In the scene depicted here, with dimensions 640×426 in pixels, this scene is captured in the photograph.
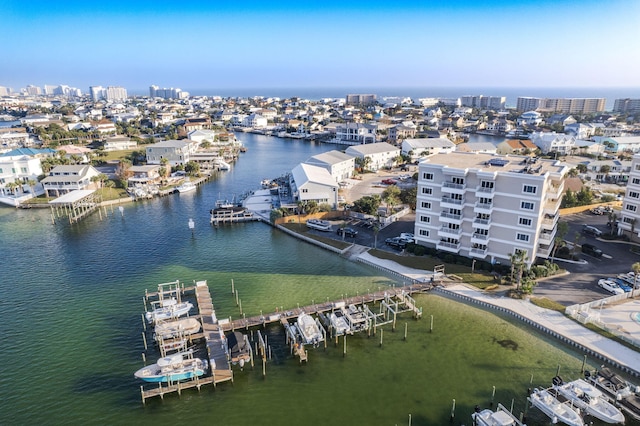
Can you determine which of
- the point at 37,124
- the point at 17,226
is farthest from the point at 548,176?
the point at 37,124

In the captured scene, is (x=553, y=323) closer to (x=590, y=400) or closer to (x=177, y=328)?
(x=590, y=400)

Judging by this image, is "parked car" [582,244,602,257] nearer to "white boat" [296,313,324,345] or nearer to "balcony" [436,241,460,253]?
"balcony" [436,241,460,253]

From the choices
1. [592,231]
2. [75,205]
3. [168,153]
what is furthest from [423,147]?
[75,205]

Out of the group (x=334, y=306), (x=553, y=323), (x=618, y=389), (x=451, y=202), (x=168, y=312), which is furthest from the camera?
(x=451, y=202)

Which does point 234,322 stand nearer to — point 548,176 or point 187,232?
point 187,232

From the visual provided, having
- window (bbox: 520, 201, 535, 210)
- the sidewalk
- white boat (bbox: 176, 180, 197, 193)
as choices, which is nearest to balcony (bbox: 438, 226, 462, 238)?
the sidewalk

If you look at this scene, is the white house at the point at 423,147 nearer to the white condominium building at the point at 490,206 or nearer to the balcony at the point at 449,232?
the white condominium building at the point at 490,206
